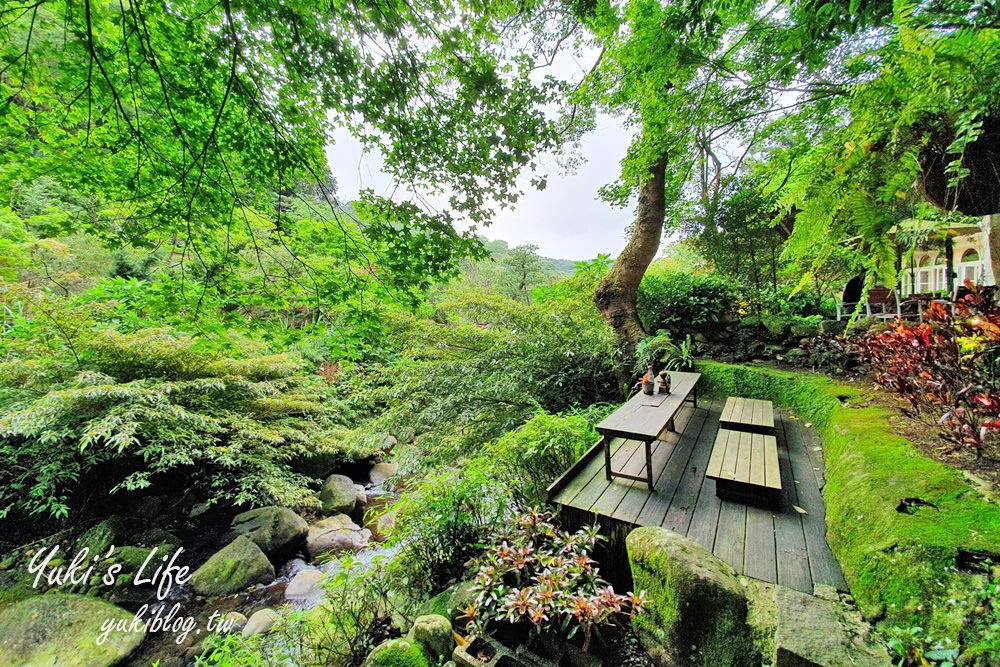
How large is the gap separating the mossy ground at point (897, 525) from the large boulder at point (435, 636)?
78.8 inches

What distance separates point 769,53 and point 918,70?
Result: 1.97 meters

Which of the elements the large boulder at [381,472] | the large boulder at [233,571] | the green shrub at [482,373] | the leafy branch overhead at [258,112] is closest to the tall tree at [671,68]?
the leafy branch overhead at [258,112]

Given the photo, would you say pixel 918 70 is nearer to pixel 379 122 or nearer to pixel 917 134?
pixel 917 134

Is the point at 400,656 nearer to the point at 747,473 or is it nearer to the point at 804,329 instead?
the point at 747,473

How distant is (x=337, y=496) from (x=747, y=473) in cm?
553

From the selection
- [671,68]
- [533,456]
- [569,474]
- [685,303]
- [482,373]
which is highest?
[671,68]

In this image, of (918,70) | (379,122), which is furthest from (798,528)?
(379,122)

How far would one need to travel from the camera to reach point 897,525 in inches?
62.4

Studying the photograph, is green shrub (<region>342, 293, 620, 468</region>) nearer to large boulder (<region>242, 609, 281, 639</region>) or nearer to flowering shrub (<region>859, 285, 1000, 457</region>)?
large boulder (<region>242, 609, 281, 639</region>)

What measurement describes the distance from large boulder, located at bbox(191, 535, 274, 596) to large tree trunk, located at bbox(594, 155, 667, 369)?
19.4 feet

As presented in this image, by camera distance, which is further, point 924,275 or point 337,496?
point 924,275

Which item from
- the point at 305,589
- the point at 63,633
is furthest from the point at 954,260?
the point at 63,633

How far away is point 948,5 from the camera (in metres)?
1.28

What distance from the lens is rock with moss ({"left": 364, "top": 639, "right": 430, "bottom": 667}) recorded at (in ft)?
5.85
